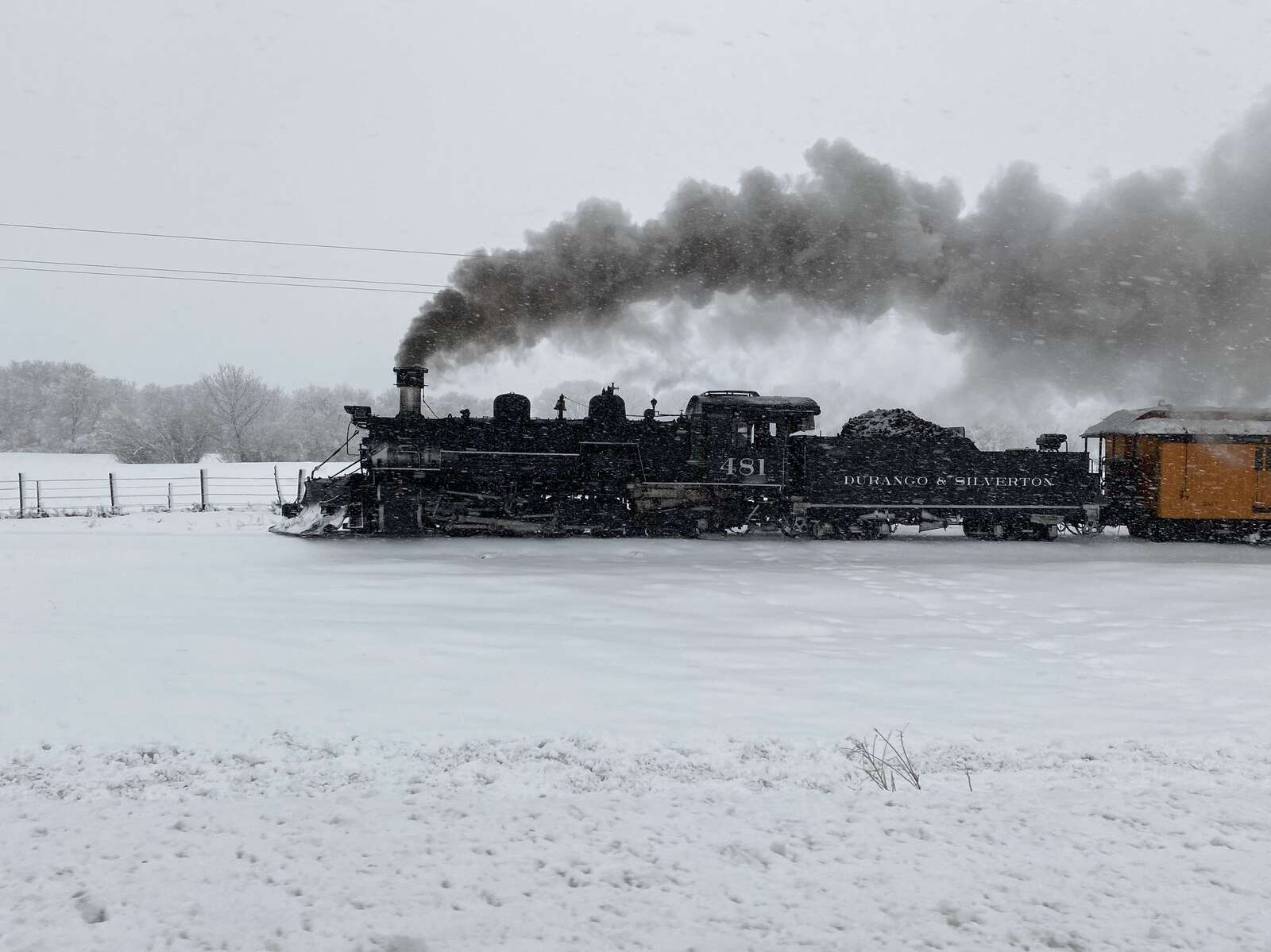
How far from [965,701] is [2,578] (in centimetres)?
1037


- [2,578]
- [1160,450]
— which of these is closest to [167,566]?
[2,578]

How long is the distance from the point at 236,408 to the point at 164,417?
252 inches

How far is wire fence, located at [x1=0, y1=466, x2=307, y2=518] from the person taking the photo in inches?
968

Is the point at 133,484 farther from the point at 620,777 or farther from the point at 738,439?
the point at 620,777

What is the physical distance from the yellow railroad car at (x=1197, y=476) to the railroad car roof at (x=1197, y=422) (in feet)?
0.05

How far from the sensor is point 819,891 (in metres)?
2.80

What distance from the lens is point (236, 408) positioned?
148ft

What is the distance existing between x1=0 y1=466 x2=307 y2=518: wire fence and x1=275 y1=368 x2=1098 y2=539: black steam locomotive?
29.0 feet

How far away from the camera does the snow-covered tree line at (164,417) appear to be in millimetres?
43469

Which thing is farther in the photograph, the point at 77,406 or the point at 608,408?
the point at 77,406

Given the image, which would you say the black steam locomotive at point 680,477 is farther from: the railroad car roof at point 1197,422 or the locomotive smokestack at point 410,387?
the railroad car roof at point 1197,422

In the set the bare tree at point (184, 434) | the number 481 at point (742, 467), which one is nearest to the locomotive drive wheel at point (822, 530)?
the number 481 at point (742, 467)

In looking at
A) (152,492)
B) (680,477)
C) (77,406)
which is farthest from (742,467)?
(77,406)

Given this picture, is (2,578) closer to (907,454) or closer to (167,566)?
(167,566)
